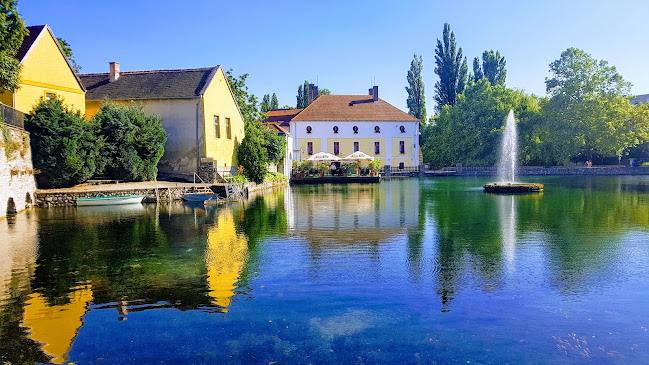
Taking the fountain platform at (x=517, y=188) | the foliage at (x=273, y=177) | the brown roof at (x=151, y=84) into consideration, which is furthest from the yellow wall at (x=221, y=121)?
the fountain platform at (x=517, y=188)

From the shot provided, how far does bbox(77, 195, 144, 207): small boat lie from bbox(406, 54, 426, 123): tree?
59227 mm

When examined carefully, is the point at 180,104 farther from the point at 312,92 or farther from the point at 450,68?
the point at 450,68

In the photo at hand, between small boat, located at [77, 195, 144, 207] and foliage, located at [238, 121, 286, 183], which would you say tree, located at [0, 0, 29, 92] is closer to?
small boat, located at [77, 195, 144, 207]

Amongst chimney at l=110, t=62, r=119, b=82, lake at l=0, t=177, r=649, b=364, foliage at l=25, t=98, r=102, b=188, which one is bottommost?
lake at l=0, t=177, r=649, b=364

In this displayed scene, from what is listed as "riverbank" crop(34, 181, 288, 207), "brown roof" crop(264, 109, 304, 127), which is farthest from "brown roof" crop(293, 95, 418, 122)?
"riverbank" crop(34, 181, 288, 207)

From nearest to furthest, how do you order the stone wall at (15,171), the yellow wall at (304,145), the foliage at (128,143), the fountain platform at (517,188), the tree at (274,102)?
the stone wall at (15,171)
the foliage at (128,143)
the fountain platform at (517,188)
the yellow wall at (304,145)
the tree at (274,102)

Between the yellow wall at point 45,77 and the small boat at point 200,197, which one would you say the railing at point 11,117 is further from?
the small boat at point 200,197

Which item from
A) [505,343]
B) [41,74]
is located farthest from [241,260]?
[41,74]

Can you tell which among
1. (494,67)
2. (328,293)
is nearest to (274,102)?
(494,67)

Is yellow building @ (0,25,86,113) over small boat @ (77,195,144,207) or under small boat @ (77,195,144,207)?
over

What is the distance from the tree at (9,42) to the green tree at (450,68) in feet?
200

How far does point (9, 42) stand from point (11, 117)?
466 centimetres

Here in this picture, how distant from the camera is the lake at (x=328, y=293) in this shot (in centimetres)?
631

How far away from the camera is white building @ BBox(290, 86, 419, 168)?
63188 millimetres
